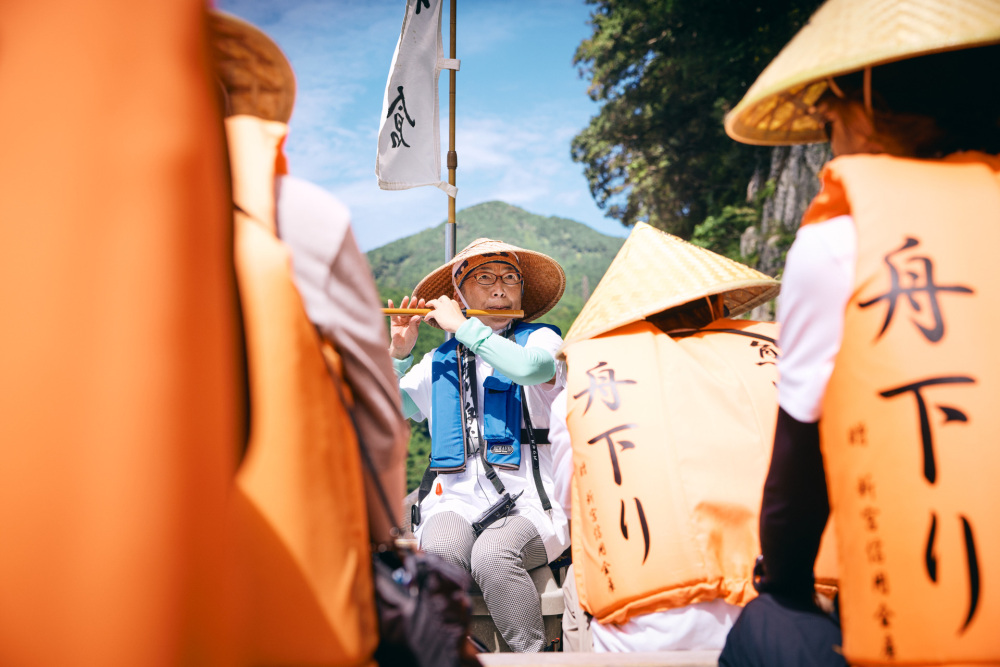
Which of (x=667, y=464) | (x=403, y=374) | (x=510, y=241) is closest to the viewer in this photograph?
(x=667, y=464)

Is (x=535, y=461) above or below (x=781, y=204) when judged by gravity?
below

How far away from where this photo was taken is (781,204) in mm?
7922

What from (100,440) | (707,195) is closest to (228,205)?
(100,440)

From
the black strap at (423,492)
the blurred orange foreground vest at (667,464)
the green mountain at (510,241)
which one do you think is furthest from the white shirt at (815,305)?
the green mountain at (510,241)

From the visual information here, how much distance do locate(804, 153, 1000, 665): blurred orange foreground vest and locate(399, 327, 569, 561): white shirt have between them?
5.70ft

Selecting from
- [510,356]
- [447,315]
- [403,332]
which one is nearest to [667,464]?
[510,356]

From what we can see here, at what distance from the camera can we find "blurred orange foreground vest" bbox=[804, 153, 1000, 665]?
2.74ft

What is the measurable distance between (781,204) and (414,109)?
5884 millimetres

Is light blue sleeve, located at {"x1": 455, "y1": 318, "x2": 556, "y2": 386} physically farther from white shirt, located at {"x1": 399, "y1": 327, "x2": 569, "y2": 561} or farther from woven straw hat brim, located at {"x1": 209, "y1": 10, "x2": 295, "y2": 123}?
woven straw hat brim, located at {"x1": 209, "y1": 10, "x2": 295, "y2": 123}

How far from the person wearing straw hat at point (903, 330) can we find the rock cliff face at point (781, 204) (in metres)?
6.83

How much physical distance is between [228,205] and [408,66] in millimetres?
3825

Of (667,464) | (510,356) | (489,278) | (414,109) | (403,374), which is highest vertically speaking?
(414,109)

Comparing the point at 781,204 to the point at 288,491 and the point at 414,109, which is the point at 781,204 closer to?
the point at 414,109

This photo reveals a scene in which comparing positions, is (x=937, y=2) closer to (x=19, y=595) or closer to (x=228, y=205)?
(x=228, y=205)
